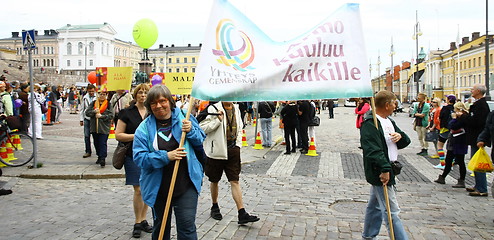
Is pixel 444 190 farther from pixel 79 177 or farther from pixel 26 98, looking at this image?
pixel 26 98

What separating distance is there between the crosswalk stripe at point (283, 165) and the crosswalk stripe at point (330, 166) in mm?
701

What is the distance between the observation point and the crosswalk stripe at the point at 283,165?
1009 centimetres

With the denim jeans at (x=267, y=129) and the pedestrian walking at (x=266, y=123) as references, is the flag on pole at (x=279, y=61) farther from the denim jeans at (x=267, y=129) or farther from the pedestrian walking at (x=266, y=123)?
the denim jeans at (x=267, y=129)

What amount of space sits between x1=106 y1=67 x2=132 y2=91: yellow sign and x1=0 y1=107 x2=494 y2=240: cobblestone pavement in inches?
73.9

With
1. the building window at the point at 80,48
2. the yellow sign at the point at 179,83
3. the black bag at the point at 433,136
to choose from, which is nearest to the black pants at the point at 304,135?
the black bag at the point at 433,136

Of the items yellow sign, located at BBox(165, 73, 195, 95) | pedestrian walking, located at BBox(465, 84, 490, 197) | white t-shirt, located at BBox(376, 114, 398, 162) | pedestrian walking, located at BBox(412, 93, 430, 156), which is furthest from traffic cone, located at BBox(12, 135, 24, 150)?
pedestrian walking, located at BBox(412, 93, 430, 156)

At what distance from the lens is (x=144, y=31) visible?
1892 centimetres

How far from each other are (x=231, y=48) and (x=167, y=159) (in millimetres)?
1252

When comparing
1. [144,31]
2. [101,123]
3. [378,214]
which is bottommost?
[378,214]

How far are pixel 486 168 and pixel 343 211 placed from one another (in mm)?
2529

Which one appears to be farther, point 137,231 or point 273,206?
point 273,206

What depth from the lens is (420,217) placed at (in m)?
6.42

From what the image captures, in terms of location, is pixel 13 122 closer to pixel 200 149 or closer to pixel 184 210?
pixel 200 149

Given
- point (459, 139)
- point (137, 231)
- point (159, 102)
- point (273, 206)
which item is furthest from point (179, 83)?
point (159, 102)
